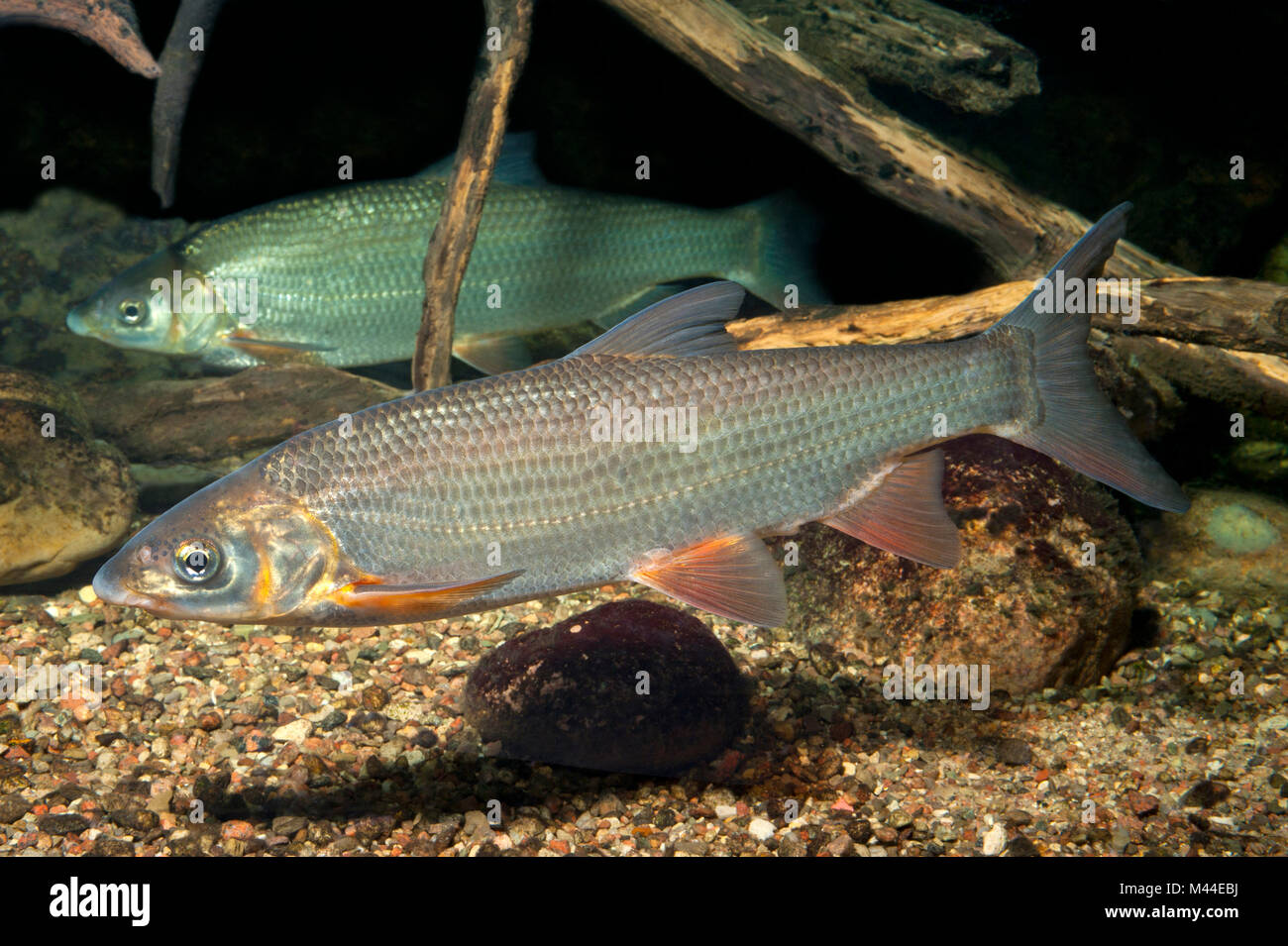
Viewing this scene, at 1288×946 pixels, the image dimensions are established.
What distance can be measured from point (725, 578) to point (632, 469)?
1.50 feet

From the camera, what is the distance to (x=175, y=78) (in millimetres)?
4559

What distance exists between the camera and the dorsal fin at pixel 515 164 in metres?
4.93

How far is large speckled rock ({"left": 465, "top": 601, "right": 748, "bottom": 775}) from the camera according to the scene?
3.19 metres

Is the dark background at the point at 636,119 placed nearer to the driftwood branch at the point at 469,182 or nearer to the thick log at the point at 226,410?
the driftwood branch at the point at 469,182

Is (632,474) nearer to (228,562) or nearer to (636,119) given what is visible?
(228,562)

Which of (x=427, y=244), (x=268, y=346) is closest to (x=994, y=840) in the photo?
(x=427, y=244)

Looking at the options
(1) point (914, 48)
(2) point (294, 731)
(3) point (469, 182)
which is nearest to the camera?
(2) point (294, 731)

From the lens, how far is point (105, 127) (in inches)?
216

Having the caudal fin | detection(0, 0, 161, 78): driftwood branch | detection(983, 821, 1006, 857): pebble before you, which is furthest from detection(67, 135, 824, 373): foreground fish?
detection(983, 821, 1006, 857): pebble

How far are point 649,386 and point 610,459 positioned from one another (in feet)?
0.86

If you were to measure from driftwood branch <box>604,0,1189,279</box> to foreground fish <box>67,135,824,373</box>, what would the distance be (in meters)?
0.62

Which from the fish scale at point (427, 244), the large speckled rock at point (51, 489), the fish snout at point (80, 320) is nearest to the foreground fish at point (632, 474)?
the large speckled rock at point (51, 489)

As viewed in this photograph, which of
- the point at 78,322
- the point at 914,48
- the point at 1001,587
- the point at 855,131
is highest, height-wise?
the point at 914,48

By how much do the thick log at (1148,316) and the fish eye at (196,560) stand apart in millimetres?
2676
